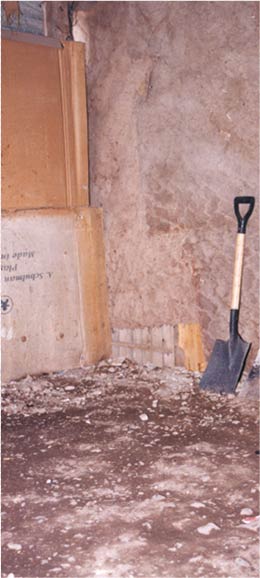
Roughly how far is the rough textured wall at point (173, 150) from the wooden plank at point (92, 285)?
0.07 metres

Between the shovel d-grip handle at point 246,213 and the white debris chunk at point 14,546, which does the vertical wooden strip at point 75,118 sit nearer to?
the shovel d-grip handle at point 246,213

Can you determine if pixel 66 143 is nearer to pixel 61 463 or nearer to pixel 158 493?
pixel 61 463

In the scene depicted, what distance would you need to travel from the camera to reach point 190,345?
14.4ft

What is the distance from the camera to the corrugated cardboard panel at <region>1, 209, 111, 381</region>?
433 centimetres

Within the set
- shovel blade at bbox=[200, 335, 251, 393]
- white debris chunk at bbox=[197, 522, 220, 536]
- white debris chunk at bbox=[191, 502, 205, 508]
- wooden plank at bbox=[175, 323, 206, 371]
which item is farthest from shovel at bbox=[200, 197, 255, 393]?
white debris chunk at bbox=[197, 522, 220, 536]

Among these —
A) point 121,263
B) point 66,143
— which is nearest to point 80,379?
point 121,263

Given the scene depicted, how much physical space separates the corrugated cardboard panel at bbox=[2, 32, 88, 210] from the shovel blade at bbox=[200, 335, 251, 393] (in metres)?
1.48

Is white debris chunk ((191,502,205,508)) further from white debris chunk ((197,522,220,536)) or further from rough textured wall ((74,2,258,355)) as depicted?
rough textured wall ((74,2,258,355))

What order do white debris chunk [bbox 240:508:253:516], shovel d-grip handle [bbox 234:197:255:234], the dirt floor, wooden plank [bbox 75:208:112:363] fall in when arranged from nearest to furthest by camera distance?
the dirt floor → white debris chunk [bbox 240:508:253:516] → shovel d-grip handle [bbox 234:197:255:234] → wooden plank [bbox 75:208:112:363]

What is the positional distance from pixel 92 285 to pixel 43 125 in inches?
45.4

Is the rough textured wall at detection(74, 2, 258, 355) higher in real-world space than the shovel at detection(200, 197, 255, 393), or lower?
higher

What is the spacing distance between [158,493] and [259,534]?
0.50m

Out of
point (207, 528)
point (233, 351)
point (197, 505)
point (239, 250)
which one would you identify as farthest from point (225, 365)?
point (207, 528)

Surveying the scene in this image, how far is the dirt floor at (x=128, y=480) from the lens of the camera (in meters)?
2.21
